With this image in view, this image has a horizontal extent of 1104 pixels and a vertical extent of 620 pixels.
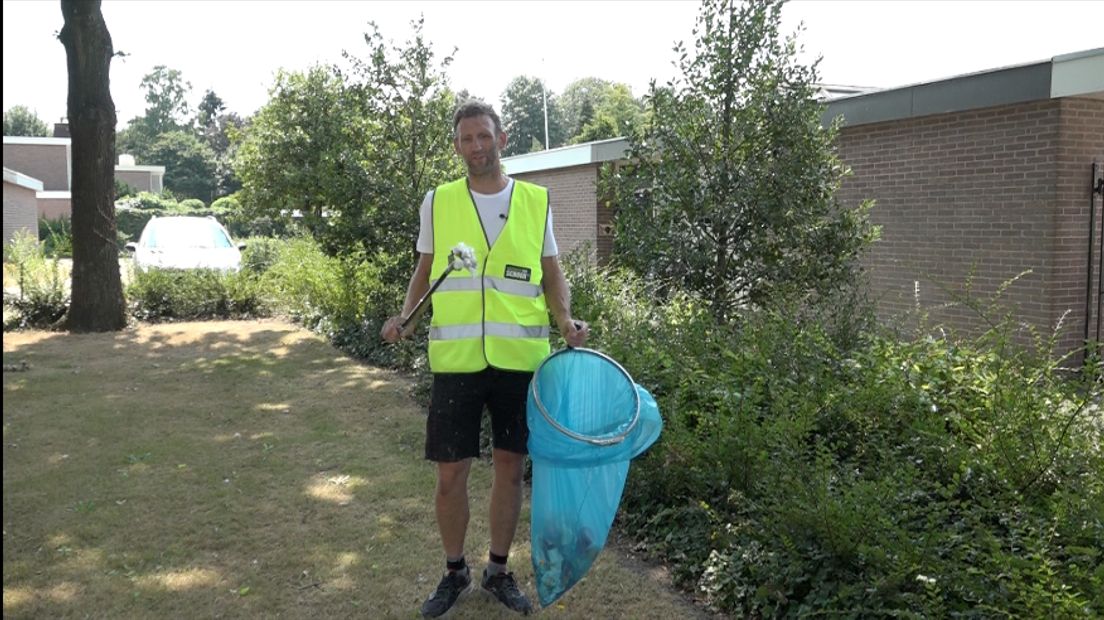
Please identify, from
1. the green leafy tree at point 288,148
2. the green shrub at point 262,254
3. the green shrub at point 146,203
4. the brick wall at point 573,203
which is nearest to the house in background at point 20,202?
the green shrub at point 146,203

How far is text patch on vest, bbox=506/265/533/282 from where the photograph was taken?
140 inches

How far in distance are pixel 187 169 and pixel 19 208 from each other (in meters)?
42.0

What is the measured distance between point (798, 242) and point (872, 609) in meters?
3.83

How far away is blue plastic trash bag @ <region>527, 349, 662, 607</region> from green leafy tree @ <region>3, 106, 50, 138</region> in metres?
101

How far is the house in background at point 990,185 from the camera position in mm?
8664

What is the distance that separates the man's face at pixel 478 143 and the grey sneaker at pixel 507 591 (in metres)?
1.69

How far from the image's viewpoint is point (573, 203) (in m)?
18.5

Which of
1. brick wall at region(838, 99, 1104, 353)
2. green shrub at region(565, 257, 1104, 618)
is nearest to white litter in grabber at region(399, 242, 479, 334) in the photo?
green shrub at region(565, 257, 1104, 618)

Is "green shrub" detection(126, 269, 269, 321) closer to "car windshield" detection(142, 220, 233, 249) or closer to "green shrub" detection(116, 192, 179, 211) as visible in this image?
"car windshield" detection(142, 220, 233, 249)

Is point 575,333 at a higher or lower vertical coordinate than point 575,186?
lower

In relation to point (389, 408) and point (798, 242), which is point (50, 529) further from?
point (798, 242)

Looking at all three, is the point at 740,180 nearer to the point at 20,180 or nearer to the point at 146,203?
the point at 20,180

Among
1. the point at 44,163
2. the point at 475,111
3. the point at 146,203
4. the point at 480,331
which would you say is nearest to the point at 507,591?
the point at 480,331

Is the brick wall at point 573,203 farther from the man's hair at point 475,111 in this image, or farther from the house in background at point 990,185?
the man's hair at point 475,111
